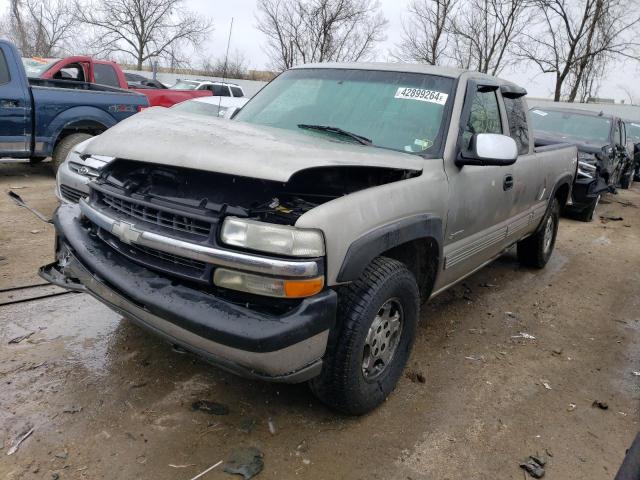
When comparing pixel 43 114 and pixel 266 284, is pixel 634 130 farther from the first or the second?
pixel 266 284

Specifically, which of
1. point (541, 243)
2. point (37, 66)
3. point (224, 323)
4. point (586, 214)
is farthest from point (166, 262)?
point (37, 66)

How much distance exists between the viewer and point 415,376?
10.7ft

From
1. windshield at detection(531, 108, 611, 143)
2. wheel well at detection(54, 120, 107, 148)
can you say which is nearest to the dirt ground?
wheel well at detection(54, 120, 107, 148)

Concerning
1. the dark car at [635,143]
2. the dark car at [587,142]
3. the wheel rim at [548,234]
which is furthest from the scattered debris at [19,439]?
the dark car at [635,143]

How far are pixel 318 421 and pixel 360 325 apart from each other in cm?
A: 67

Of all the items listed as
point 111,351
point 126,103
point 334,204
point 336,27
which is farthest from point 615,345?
point 336,27

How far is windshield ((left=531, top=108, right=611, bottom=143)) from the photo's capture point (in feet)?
31.0

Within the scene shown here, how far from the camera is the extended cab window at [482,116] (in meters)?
3.44

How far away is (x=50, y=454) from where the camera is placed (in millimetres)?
2350

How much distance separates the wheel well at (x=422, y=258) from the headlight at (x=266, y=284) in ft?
2.50

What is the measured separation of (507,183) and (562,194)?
2203 mm

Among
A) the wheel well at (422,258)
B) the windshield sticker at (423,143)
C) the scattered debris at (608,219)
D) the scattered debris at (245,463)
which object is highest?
the windshield sticker at (423,143)

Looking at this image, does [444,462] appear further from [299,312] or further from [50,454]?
[50,454]

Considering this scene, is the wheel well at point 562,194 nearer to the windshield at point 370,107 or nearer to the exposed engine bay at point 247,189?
the windshield at point 370,107
